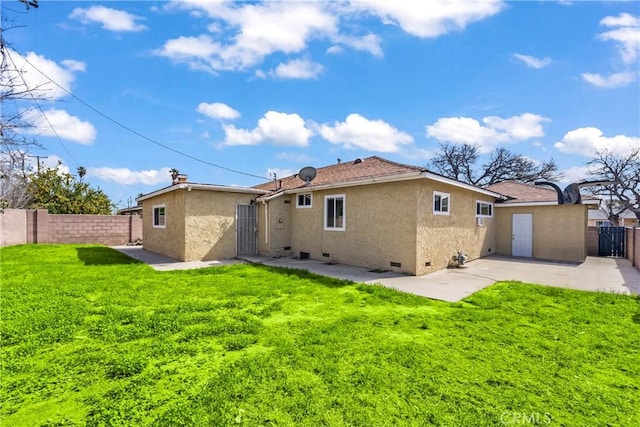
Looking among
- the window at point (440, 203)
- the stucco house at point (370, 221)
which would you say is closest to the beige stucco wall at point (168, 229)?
the stucco house at point (370, 221)

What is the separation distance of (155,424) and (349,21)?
11.9 m

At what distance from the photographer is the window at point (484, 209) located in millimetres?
14742

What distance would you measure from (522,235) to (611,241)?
5456 mm

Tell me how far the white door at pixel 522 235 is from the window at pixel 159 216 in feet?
60.2

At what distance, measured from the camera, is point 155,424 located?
2.79m

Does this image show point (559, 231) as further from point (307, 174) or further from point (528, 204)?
point (307, 174)

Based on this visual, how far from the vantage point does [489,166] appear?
3775 cm

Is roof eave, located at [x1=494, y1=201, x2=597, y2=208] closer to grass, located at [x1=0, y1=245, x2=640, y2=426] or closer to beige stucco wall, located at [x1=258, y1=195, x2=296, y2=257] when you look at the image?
grass, located at [x1=0, y1=245, x2=640, y2=426]

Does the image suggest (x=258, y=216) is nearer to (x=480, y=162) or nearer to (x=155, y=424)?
(x=155, y=424)

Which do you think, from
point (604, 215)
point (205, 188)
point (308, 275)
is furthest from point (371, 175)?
point (604, 215)

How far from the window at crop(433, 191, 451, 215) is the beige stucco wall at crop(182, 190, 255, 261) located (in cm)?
877

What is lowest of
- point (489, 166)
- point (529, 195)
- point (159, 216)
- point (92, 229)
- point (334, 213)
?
point (92, 229)

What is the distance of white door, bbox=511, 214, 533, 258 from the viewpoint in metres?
15.7

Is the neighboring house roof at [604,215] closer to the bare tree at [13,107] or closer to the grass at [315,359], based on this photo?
the grass at [315,359]
